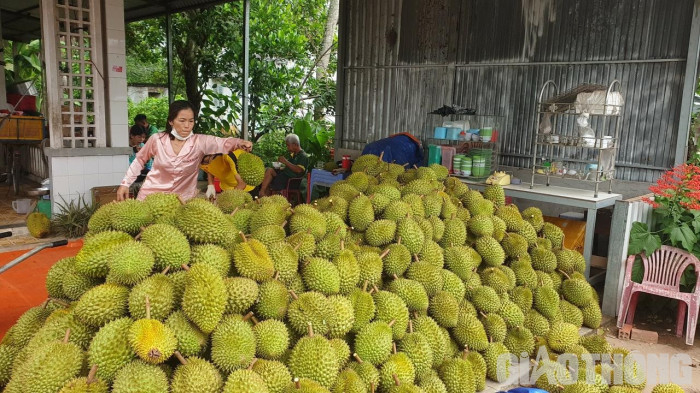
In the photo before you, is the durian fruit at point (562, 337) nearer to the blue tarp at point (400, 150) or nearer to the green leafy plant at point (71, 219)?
the blue tarp at point (400, 150)

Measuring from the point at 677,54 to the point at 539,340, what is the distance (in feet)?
12.7

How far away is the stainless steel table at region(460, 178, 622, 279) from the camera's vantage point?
4668 millimetres

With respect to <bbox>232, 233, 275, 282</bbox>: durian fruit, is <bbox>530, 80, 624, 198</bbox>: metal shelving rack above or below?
above

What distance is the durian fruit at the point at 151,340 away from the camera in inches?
70.4

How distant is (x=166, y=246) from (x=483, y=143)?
4937mm

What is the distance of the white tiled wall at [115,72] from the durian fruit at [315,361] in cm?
604

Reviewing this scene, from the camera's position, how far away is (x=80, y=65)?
6.86m

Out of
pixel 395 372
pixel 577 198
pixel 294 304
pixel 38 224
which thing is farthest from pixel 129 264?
pixel 38 224

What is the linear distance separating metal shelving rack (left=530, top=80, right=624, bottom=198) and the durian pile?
190 cm

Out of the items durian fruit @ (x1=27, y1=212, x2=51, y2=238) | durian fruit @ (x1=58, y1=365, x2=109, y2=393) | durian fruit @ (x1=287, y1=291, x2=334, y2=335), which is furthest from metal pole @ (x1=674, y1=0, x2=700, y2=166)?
durian fruit @ (x1=27, y1=212, x2=51, y2=238)

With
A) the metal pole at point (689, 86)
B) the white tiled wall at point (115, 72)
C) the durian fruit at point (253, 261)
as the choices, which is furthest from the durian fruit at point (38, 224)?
the metal pole at point (689, 86)

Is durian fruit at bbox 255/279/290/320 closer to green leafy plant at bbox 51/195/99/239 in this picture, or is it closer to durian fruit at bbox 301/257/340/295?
durian fruit at bbox 301/257/340/295

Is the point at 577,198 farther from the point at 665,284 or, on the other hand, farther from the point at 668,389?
the point at 668,389

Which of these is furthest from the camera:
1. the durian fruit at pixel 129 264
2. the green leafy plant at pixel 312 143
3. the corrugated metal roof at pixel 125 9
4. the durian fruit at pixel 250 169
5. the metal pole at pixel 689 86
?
the corrugated metal roof at pixel 125 9
